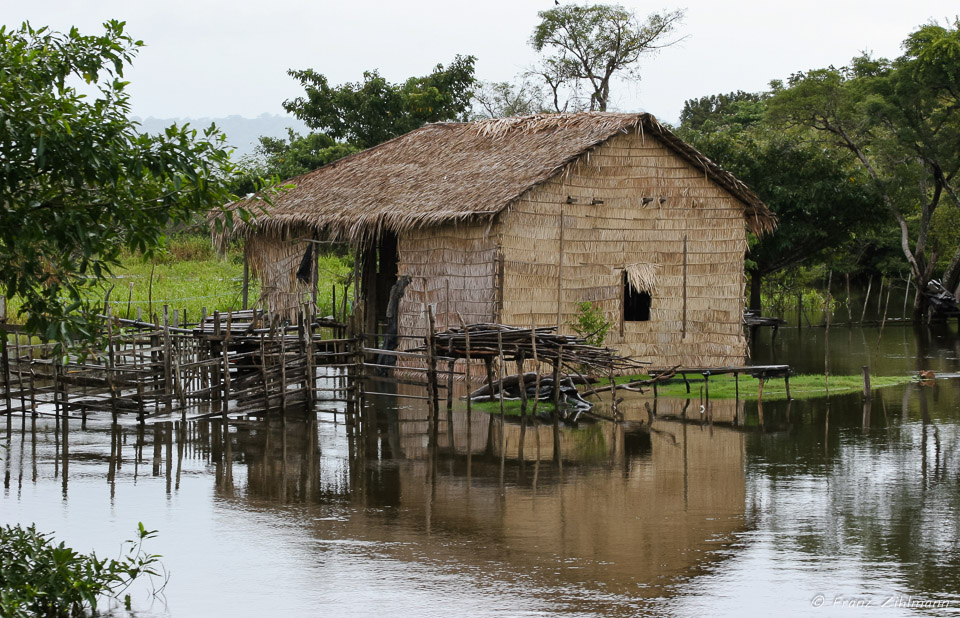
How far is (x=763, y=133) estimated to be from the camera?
35.1 meters

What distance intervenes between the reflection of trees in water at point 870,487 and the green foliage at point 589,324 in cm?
377

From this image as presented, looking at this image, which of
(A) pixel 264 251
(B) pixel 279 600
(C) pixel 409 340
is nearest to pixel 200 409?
(C) pixel 409 340

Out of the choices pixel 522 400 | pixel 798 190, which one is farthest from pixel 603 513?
pixel 798 190

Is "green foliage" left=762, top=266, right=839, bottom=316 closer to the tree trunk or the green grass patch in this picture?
the tree trunk

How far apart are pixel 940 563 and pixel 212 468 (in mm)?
7404

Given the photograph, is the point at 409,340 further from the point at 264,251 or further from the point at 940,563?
the point at 940,563

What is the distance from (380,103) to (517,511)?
24.6 m

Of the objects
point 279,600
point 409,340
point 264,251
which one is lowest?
point 279,600

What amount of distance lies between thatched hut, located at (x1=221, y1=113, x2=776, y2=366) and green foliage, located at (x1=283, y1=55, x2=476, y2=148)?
1217 cm

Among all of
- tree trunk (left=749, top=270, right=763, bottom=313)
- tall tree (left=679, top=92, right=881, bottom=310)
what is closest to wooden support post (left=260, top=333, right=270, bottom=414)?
tall tree (left=679, top=92, right=881, bottom=310)

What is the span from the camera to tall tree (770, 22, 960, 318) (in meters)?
29.9

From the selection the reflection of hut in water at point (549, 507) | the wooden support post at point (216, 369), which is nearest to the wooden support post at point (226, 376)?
the wooden support post at point (216, 369)

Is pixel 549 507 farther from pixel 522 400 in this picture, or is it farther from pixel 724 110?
pixel 724 110

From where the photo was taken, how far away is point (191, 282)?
31156mm
